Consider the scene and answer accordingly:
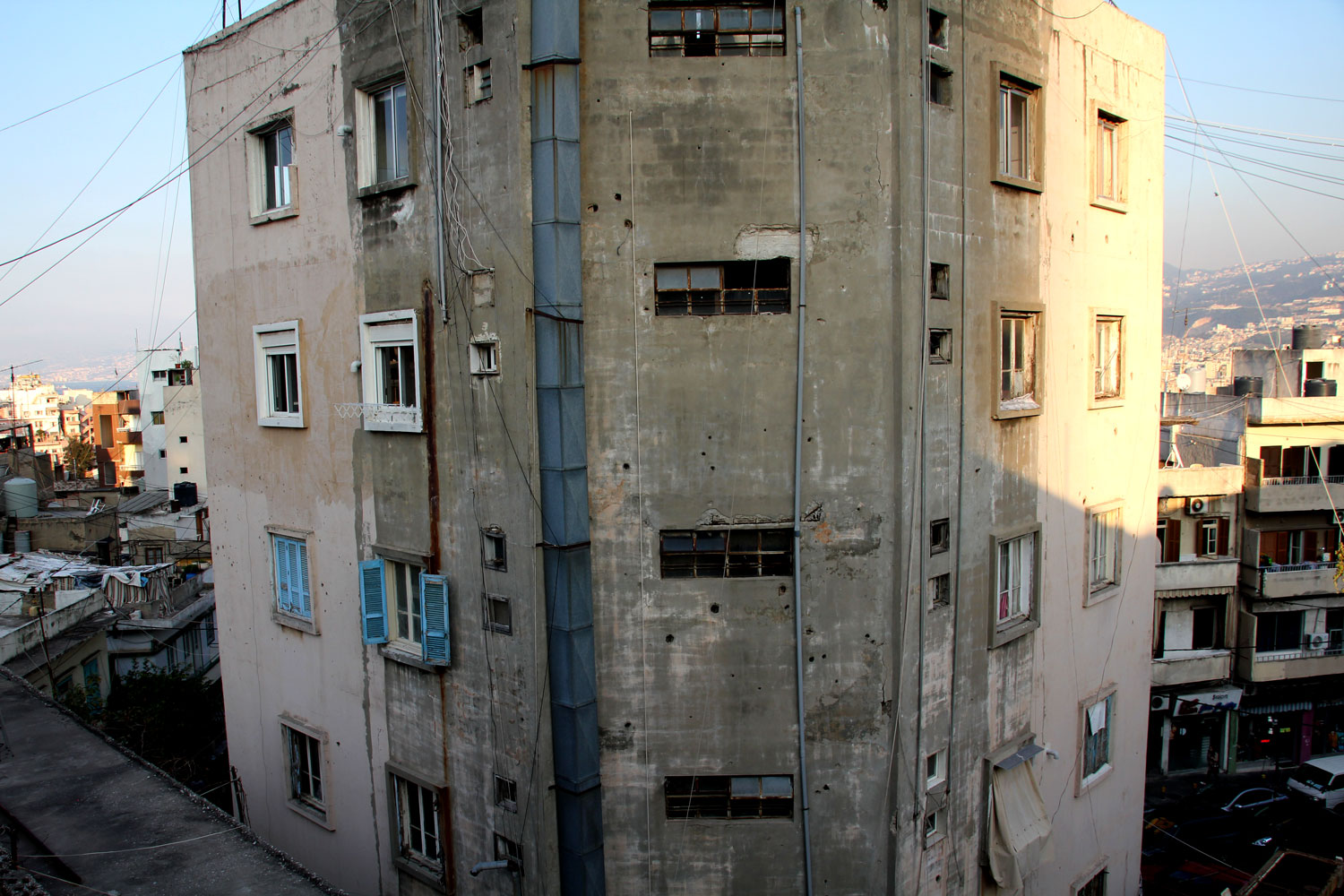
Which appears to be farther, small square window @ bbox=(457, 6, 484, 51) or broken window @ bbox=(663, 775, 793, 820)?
small square window @ bbox=(457, 6, 484, 51)

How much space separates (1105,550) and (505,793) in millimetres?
11848

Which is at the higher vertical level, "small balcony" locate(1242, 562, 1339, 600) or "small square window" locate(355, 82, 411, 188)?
"small square window" locate(355, 82, 411, 188)

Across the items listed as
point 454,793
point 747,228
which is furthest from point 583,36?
point 454,793

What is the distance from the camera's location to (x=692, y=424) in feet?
33.2

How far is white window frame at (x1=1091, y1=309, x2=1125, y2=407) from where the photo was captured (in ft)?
48.2

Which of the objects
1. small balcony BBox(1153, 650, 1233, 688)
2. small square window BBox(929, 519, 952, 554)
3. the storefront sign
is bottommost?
the storefront sign

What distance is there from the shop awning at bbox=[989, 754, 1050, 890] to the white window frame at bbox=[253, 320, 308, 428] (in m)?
13.0

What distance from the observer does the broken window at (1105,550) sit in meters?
15.0

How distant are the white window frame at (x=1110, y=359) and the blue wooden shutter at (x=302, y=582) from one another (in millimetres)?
14744

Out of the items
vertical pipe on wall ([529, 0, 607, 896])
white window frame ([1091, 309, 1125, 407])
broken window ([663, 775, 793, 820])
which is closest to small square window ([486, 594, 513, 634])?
vertical pipe on wall ([529, 0, 607, 896])

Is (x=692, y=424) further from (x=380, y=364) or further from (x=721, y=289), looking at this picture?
(x=380, y=364)

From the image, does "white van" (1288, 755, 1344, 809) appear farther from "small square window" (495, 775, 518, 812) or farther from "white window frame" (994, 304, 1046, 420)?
"small square window" (495, 775, 518, 812)

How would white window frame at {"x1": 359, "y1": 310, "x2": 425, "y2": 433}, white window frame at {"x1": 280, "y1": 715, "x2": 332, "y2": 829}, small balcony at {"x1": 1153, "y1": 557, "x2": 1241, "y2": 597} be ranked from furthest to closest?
small balcony at {"x1": 1153, "y1": 557, "x2": 1241, "y2": 597}
white window frame at {"x1": 280, "y1": 715, "x2": 332, "y2": 829}
white window frame at {"x1": 359, "y1": 310, "x2": 425, "y2": 433}

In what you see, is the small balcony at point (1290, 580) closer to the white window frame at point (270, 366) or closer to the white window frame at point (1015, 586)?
the white window frame at point (1015, 586)
